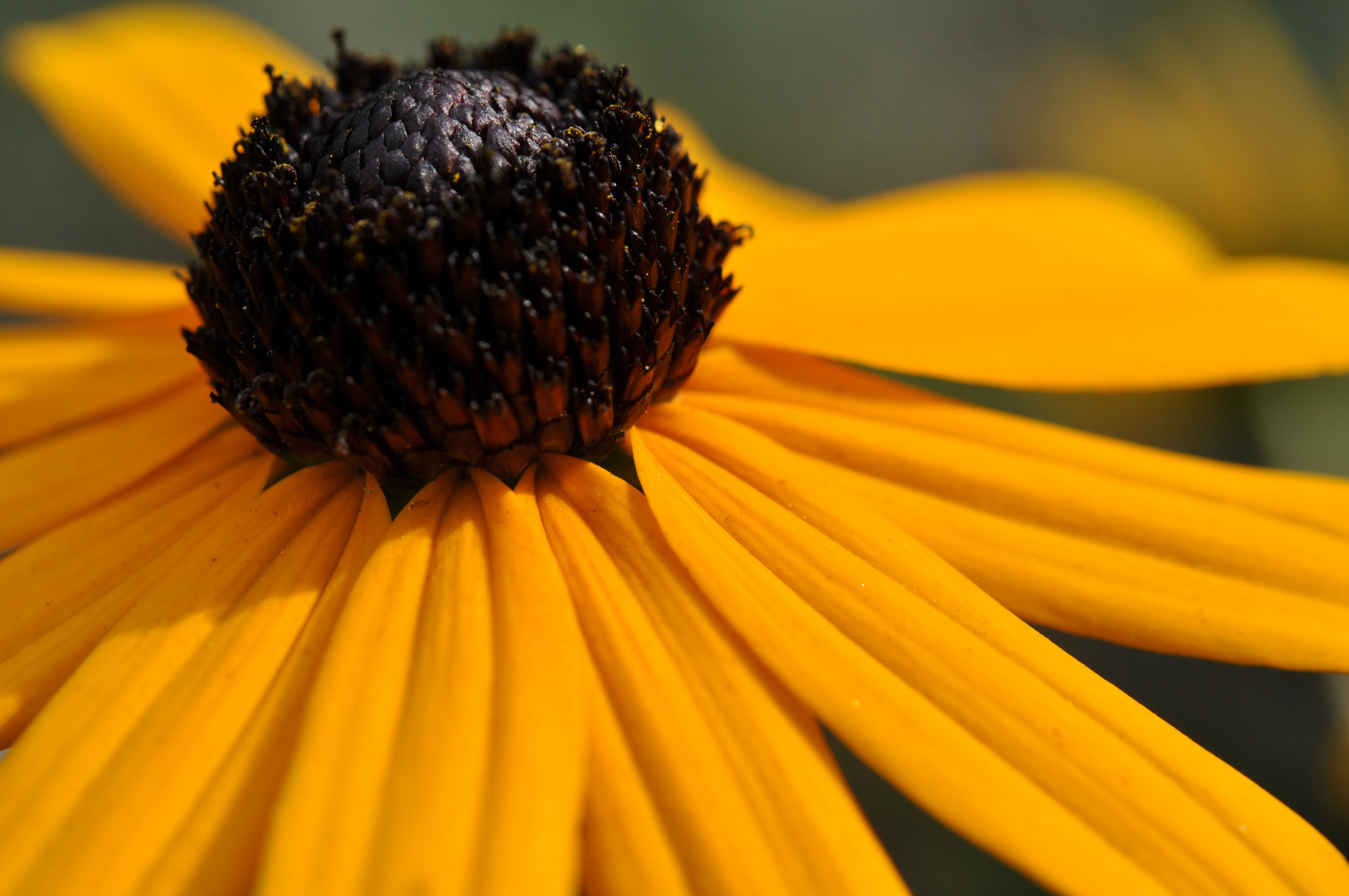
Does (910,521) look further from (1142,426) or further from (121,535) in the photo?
(1142,426)

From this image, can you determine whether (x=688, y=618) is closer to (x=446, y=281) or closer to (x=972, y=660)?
(x=972, y=660)

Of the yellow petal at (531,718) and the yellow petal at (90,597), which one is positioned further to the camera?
the yellow petal at (90,597)

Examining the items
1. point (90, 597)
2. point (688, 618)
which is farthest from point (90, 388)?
point (688, 618)

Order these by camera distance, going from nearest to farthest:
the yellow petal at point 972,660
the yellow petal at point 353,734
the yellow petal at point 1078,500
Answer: the yellow petal at point 353,734 → the yellow petal at point 972,660 → the yellow petal at point 1078,500

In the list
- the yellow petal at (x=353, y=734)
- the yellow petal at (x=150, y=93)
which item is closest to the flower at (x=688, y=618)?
the yellow petal at (x=353, y=734)

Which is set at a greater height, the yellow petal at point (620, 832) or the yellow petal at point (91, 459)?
the yellow petal at point (91, 459)

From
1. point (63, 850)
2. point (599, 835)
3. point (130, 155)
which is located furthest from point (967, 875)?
point (130, 155)

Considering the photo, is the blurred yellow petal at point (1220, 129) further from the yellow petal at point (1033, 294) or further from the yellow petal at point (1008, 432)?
the yellow petal at point (1008, 432)

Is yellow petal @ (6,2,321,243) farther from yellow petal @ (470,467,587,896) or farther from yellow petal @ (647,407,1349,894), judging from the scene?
yellow petal @ (647,407,1349,894)
